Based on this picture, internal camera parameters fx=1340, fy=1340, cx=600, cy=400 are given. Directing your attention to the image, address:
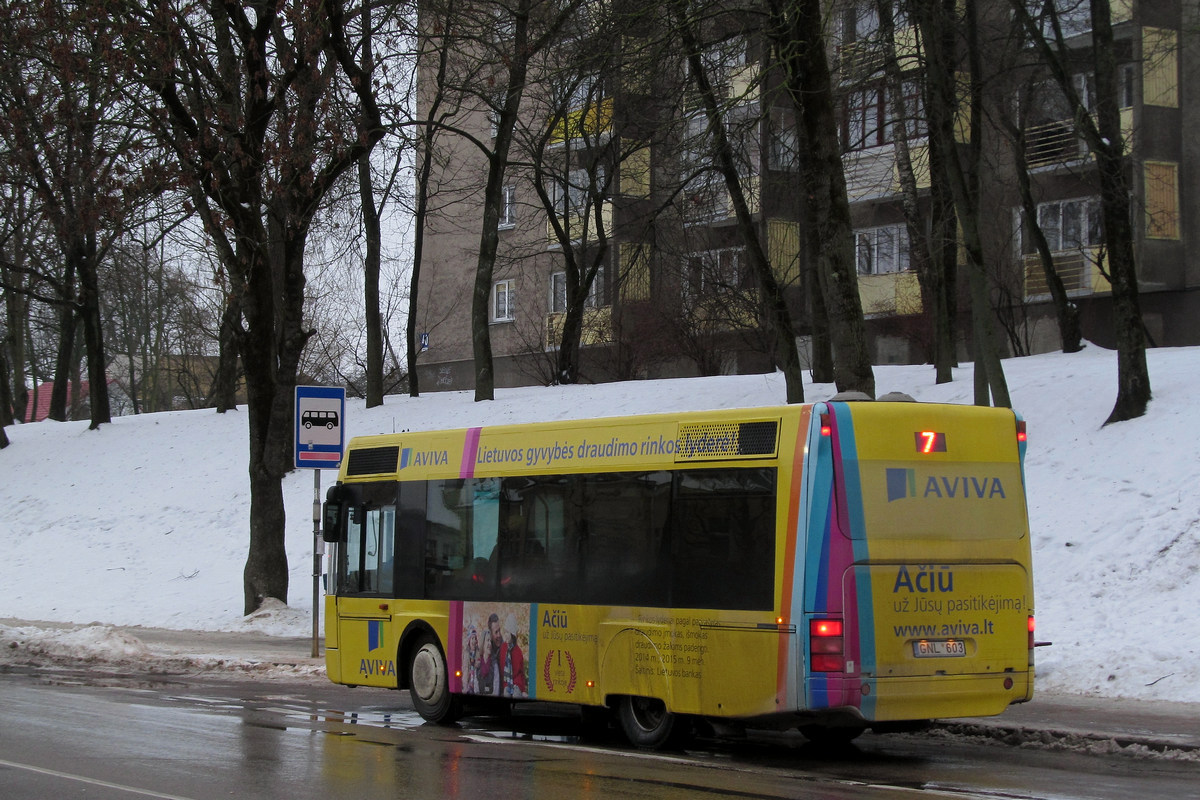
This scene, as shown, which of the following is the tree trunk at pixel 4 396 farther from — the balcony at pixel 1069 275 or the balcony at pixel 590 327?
the balcony at pixel 1069 275

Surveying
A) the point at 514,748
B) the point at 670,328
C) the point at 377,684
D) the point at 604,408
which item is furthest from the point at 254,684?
the point at 670,328

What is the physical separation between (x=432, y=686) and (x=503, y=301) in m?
40.0

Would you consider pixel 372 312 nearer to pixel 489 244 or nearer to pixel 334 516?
pixel 489 244

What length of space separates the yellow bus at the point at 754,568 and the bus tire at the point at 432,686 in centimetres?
17

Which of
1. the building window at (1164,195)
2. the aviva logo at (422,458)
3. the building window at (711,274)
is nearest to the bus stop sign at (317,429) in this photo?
the aviva logo at (422,458)

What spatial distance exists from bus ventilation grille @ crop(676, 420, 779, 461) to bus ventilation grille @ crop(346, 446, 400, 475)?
3.96 meters

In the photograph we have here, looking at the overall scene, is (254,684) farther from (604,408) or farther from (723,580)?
(604,408)

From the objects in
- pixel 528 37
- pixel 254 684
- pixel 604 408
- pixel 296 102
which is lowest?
pixel 254 684

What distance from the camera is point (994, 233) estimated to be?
34.4 meters

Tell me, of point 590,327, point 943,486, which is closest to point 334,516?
point 943,486

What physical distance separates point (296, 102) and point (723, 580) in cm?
1258

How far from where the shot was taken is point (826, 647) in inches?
344

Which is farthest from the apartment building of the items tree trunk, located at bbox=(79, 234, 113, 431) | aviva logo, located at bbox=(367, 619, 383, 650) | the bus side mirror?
aviva logo, located at bbox=(367, 619, 383, 650)

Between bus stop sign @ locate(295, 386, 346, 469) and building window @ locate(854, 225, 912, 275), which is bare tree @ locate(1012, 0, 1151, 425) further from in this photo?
building window @ locate(854, 225, 912, 275)
